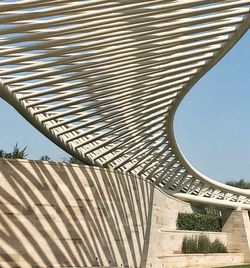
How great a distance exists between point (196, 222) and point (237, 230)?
421cm

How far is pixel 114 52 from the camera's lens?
12.0 metres

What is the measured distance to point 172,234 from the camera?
2661 cm

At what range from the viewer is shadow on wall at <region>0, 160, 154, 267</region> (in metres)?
14.8

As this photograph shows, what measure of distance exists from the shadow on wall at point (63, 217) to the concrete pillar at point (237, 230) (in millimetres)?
18875

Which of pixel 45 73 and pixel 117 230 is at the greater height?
pixel 45 73

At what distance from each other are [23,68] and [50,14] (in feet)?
11.1

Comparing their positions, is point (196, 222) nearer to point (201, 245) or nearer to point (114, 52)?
point (201, 245)

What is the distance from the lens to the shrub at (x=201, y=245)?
2827 cm

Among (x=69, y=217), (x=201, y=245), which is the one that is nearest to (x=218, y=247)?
(x=201, y=245)

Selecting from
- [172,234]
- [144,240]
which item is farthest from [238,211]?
[144,240]

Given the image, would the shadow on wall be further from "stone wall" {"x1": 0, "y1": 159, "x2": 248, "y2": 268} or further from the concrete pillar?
the concrete pillar

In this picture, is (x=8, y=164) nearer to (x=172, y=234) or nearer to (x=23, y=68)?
(x=23, y=68)

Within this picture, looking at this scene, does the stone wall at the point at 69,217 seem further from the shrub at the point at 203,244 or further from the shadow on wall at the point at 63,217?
the shrub at the point at 203,244

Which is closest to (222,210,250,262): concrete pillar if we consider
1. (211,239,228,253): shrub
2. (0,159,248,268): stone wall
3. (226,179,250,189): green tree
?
(211,239,228,253): shrub
